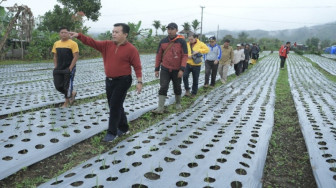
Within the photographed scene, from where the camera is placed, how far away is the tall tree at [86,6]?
80.1 feet

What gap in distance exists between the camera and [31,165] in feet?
9.33

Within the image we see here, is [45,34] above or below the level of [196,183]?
above

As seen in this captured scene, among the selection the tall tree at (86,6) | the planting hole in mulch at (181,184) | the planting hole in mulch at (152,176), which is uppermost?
the tall tree at (86,6)

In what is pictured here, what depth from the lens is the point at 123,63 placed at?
3361 millimetres

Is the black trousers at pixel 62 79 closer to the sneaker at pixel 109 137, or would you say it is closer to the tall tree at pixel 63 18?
the sneaker at pixel 109 137

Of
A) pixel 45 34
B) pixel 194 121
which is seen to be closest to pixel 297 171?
pixel 194 121

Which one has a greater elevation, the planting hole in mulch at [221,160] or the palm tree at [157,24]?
the palm tree at [157,24]

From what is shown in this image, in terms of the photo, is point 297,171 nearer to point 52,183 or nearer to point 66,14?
point 52,183

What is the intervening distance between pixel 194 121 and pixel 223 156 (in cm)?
150

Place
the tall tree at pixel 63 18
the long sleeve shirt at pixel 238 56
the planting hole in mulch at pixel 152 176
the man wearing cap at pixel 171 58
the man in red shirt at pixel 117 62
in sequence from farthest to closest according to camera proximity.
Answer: the tall tree at pixel 63 18, the long sleeve shirt at pixel 238 56, the man wearing cap at pixel 171 58, the man in red shirt at pixel 117 62, the planting hole in mulch at pixel 152 176

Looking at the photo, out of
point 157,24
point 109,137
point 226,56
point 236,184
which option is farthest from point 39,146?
point 157,24

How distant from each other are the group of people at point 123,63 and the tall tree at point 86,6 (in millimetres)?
19910

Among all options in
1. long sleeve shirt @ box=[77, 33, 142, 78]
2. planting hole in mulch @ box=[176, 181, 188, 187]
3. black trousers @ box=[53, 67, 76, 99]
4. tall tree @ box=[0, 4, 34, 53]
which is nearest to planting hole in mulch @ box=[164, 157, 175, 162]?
planting hole in mulch @ box=[176, 181, 188, 187]

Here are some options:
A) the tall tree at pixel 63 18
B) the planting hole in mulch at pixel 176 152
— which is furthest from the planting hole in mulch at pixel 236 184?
the tall tree at pixel 63 18
